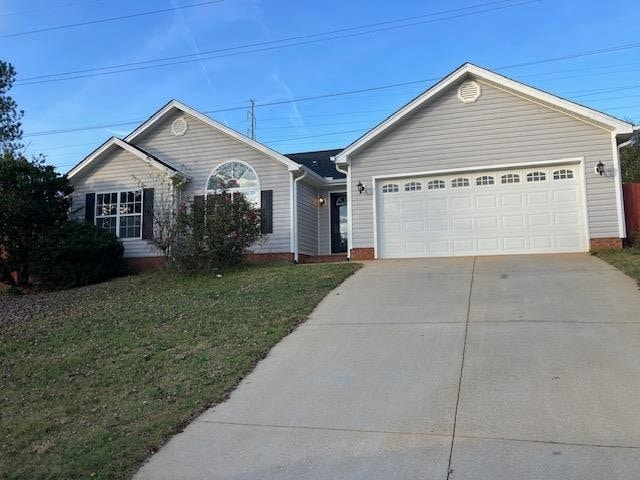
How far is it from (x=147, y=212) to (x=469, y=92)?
9959 millimetres

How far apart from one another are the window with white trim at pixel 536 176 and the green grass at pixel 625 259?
2.38 meters

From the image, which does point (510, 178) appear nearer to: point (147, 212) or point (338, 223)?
point (338, 223)

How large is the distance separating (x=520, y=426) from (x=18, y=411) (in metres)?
5.04

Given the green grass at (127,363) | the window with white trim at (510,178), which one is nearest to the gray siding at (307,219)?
the green grass at (127,363)

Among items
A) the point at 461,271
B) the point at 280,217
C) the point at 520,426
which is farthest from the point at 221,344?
the point at 280,217

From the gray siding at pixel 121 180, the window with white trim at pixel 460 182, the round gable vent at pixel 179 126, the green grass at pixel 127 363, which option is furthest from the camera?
the round gable vent at pixel 179 126

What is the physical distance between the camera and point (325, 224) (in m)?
18.9

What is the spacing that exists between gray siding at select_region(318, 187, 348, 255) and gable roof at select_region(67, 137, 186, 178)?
4598 mm

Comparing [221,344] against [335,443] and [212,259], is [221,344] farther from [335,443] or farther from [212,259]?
[212,259]

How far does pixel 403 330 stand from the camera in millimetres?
8125

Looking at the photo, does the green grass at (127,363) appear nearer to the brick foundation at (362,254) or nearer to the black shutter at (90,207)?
the brick foundation at (362,254)

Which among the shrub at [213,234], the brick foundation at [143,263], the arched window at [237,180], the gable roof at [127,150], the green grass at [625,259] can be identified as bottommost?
the green grass at [625,259]

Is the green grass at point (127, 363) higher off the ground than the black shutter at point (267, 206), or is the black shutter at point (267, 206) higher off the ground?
the black shutter at point (267, 206)

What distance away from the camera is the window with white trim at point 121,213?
17500 mm
